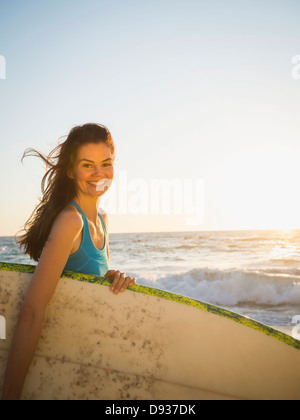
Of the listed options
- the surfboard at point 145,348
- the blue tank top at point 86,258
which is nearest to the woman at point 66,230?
the blue tank top at point 86,258

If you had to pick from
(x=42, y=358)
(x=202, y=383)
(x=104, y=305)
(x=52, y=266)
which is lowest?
(x=202, y=383)

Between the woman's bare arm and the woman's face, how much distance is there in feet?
1.38

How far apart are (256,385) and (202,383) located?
12.2 inches

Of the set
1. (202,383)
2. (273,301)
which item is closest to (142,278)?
(273,301)

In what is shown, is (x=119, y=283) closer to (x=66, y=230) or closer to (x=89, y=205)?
(x=66, y=230)

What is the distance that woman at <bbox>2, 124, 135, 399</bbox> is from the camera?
4.84ft

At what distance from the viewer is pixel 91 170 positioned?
193 centimetres

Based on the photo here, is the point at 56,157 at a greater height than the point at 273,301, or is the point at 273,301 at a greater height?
the point at 56,157

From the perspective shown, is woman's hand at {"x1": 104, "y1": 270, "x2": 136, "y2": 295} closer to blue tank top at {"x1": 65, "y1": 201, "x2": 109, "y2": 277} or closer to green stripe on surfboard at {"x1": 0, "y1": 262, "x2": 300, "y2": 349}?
green stripe on surfboard at {"x1": 0, "y1": 262, "x2": 300, "y2": 349}

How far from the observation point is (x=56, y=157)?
2.04m

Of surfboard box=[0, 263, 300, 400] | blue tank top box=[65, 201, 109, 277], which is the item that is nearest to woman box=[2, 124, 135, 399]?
blue tank top box=[65, 201, 109, 277]

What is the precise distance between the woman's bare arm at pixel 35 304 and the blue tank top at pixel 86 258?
21cm
